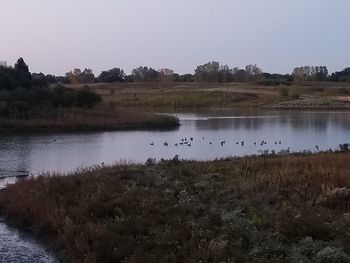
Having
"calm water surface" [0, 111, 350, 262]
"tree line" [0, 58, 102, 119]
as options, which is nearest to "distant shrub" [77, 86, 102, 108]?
"tree line" [0, 58, 102, 119]

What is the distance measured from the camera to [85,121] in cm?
7444

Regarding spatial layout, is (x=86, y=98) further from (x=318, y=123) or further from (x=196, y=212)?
(x=196, y=212)

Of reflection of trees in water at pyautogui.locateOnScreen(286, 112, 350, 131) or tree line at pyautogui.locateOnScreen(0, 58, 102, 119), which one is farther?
tree line at pyautogui.locateOnScreen(0, 58, 102, 119)

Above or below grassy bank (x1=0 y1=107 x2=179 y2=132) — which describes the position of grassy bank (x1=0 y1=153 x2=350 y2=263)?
above

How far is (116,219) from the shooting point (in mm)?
13336

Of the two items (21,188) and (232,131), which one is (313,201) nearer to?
(21,188)

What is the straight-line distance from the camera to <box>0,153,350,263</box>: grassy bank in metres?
10.5

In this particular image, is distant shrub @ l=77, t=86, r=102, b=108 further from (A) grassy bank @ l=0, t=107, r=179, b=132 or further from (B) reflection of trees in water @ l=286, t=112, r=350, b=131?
(B) reflection of trees in water @ l=286, t=112, r=350, b=131

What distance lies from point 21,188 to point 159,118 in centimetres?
6202

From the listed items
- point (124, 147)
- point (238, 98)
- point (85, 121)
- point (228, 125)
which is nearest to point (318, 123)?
point (228, 125)

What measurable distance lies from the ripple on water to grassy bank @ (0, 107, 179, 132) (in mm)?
52876

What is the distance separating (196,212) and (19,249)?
4.55 metres

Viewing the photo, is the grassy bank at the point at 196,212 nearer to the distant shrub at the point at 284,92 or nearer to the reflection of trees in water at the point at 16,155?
the reflection of trees in water at the point at 16,155

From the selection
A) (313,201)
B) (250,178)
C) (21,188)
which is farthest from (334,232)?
(21,188)
